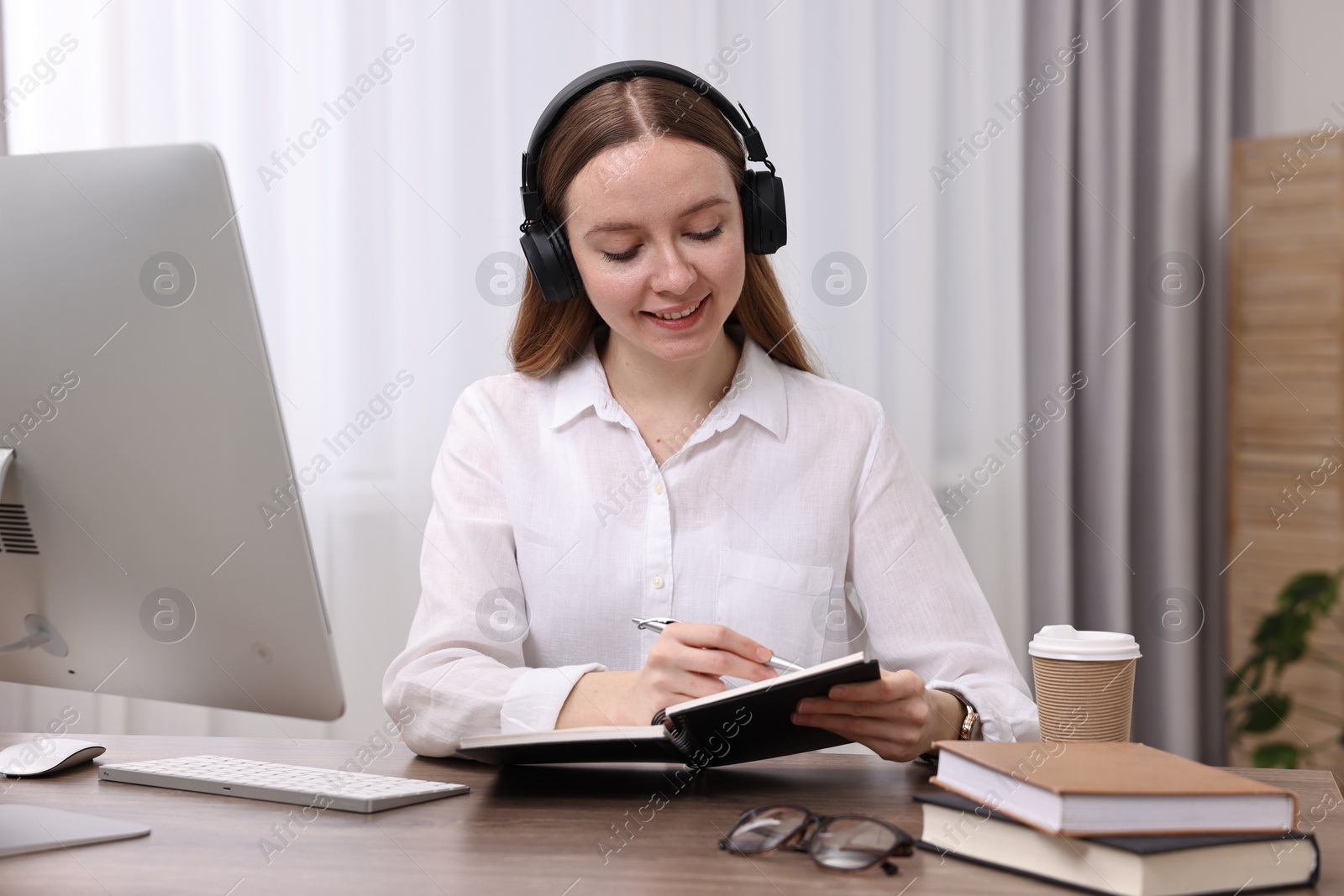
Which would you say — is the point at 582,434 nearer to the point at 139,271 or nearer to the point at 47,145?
the point at 139,271

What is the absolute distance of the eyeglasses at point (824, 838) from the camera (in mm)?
736

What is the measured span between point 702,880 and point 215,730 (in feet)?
5.86

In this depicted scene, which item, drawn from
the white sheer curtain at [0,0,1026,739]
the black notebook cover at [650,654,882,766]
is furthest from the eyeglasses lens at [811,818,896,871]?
the white sheer curtain at [0,0,1026,739]

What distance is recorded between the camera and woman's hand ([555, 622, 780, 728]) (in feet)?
3.20

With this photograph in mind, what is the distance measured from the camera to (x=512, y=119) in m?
2.26

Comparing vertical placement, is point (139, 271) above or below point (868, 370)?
above

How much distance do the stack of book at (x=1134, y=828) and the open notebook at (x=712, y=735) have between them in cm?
14

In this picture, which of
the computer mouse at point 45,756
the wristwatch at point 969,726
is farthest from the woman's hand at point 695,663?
the computer mouse at point 45,756

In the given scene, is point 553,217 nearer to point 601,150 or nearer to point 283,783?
point 601,150

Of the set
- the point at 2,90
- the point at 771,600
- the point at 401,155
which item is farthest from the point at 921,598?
the point at 2,90

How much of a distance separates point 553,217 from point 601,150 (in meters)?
0.12

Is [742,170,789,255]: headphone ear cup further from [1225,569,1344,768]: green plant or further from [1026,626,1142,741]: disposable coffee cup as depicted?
[1225,569,1344,768]: green plant

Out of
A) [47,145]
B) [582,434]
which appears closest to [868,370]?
[582,434]

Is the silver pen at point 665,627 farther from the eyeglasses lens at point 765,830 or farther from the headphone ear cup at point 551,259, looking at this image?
the headphone ear cup at point 551,259
